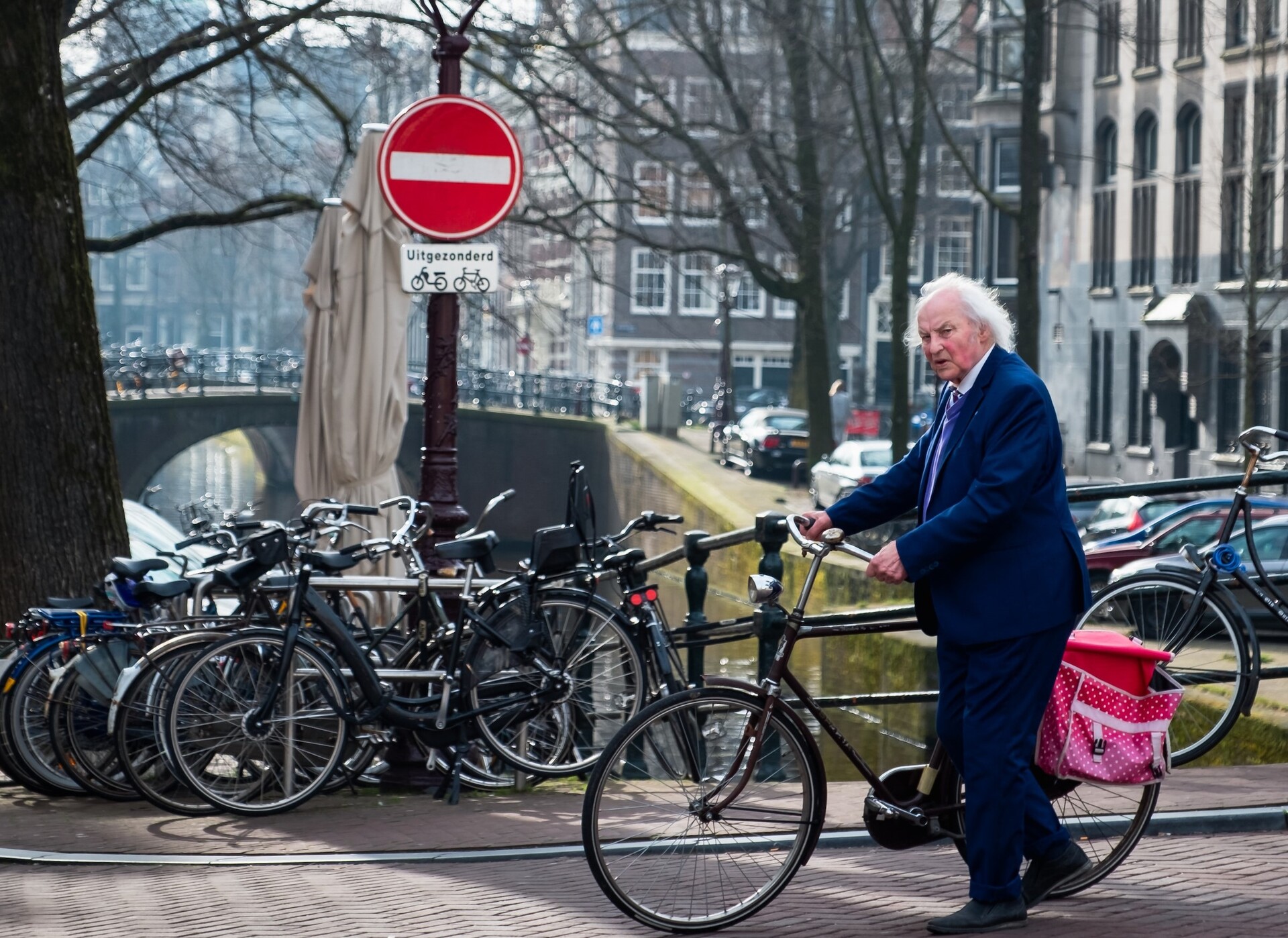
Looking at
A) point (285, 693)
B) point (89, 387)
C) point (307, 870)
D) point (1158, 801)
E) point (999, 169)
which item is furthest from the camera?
point (999, 169)

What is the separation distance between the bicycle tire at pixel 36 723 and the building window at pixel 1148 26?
28.0m

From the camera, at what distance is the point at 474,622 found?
6039mm

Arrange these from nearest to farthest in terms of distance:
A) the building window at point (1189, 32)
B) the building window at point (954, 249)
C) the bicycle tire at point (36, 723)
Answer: the bicycle tire at point (36, 723)
the building window at point (1189, 32)
the building window at point (954, 249)

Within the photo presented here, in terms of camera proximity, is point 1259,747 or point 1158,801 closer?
point 1158,801

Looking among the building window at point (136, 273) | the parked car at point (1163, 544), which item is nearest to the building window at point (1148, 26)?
the parked car at point (1163, 544)

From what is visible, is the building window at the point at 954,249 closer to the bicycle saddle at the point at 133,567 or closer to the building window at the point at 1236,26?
the building window at the point at 1236,26

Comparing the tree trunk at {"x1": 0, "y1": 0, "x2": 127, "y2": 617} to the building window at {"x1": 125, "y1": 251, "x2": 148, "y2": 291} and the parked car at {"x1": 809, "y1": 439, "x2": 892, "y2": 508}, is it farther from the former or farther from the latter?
the building window at {"x1": 125, "y1": 251, "x2": 148, "y2": 291}

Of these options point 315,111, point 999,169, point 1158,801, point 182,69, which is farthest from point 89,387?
point 999,169

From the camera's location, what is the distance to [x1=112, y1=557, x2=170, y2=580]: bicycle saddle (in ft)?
21.0

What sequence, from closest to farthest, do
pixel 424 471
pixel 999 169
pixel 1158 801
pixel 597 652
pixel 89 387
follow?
1. pixel 1158 801
2. pixel 597 652
3. pixel 424 471
4. pixel 89 387
5. pixel 999 169

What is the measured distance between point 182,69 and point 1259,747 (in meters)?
10.3

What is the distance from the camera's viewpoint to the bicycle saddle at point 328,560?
5848 mm

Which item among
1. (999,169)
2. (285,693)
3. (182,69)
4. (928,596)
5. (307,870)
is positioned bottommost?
(307,870)

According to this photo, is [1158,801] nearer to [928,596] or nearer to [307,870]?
[928,596]
